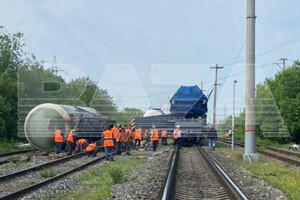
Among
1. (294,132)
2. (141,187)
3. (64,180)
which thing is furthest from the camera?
(294,132)

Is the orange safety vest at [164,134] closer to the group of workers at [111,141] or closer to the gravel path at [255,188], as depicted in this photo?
the group of workers at [111,141]

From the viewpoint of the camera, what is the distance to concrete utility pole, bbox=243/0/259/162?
21.9 meters

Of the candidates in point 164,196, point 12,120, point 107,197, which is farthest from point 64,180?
point 12,120

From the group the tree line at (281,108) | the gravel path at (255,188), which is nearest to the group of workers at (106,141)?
the gravel path at (255,188)

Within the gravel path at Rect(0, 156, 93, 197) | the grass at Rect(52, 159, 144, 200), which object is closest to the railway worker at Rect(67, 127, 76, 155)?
the gravel path at Rect(0, 156, 93, 197)

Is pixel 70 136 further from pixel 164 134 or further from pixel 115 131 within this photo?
pixel 164 134

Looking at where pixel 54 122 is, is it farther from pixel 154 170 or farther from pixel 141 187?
pixel 141 187

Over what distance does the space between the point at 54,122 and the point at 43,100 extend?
968 centimetres

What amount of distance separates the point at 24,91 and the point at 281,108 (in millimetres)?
20510

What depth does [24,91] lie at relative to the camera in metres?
A: 37.0

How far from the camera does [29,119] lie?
26828 mm

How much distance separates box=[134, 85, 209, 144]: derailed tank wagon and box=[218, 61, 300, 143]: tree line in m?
4.21

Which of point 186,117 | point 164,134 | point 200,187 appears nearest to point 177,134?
point 164,134

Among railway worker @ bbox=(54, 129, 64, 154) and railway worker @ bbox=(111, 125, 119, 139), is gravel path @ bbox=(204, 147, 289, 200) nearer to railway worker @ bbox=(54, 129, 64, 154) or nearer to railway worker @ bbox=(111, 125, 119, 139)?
railway worker @ bbox=(111, 125, 119, 139)
